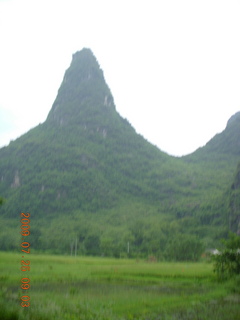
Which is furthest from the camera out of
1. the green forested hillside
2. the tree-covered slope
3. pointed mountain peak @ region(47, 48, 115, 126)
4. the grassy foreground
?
pointed mountain peak @ region(47, 48, 115, 126)

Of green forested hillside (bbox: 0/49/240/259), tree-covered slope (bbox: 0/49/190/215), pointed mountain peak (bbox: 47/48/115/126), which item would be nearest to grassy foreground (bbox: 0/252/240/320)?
green forested hillside (bbox: 0/49/240/259)

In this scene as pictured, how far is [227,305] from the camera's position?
10.6m

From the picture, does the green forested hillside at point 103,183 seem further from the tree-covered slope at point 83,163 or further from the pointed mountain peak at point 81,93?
the pointed mountain peak at point 81,93

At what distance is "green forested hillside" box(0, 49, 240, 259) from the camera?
51.2m

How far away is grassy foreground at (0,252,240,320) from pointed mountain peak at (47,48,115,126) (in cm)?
8914

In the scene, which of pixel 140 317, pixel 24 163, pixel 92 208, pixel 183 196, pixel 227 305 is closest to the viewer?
pixel 140 317

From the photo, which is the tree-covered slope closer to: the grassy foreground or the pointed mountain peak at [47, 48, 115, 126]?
the pointed mountain peak at [47, 48, 115, 126]

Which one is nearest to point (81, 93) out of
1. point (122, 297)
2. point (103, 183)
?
point (103, 183)

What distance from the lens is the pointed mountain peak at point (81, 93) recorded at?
10769cm

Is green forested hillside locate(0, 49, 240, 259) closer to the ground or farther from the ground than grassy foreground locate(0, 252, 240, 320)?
farther from the ground

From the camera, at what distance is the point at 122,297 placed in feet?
38.7

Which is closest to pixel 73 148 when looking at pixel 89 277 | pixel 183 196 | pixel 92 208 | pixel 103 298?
pixel 92 208

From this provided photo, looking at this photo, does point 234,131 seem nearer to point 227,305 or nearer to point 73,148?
point 73,148

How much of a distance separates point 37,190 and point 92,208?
1366 cm
